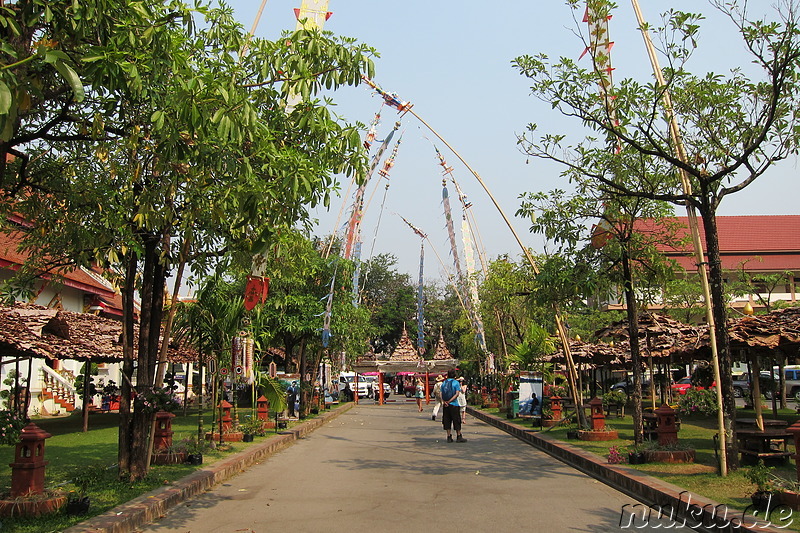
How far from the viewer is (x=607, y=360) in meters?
25.0

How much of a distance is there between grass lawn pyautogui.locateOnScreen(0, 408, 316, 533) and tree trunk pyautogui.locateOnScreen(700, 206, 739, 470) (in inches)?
314

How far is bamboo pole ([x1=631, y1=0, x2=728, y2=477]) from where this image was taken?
10.6 metres

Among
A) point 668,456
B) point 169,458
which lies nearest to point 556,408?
point 668,456

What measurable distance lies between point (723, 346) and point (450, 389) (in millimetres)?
8743

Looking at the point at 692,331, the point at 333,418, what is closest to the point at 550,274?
the point at 692,331

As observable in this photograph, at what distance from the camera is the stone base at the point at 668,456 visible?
39.6 ft

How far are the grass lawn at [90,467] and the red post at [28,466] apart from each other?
385 mm

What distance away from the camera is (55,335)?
59.0 feet

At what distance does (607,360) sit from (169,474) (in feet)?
56.8

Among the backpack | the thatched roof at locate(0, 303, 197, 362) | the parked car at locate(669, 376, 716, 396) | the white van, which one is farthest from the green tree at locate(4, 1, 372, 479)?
the white van

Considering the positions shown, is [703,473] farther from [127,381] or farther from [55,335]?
[55,335]

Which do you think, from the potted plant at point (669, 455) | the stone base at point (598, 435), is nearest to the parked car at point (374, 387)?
the stone base at point (598, 435)

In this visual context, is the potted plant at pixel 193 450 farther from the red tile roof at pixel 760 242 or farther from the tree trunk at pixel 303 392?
the red tile roof at pixel 760 242

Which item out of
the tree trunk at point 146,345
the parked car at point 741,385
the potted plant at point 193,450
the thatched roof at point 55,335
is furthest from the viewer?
the parked car at point 741,385
